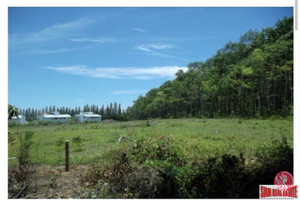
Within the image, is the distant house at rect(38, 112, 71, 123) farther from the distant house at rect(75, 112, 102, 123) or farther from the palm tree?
the palm tree

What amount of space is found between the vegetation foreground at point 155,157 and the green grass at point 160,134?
0.6 inches

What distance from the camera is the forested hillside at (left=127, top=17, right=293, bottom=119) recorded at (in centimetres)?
511

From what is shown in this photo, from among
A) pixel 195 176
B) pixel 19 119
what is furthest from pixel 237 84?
pixel 19 119

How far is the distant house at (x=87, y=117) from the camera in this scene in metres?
5.64

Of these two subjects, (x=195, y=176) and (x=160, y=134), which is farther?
(x=160, y=134)

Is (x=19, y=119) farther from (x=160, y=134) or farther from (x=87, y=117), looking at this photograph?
(x=160, y=134)

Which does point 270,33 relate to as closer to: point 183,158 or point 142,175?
point 183,158

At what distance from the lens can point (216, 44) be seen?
5449 mm

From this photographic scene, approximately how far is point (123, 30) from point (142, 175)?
2.59m

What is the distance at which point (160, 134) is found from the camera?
5.59 metres

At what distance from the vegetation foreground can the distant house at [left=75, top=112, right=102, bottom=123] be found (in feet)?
0.50

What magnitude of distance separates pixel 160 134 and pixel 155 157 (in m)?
0.59

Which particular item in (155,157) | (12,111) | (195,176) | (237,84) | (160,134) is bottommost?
(195,176)

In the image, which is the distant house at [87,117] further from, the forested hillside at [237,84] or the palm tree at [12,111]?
the palm tree at [12,111]
